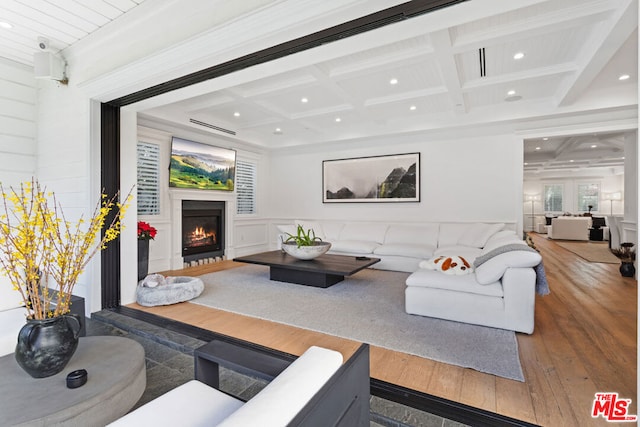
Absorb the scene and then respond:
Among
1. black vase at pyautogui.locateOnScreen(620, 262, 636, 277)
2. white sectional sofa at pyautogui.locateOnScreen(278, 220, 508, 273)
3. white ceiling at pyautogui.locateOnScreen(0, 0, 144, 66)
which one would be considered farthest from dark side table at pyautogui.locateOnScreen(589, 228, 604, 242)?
white ceiling at pyautogui.locateOnScreen(0, 0, 144, 66)

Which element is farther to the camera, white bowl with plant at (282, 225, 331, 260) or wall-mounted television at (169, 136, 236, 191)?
wall-mounted television at (169, 136, 236, 191)

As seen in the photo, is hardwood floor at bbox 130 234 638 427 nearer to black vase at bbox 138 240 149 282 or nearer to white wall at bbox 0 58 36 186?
black vase at bbox 138 240 149 282

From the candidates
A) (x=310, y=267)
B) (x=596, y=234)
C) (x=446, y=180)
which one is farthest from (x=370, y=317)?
(x=596, y=234)

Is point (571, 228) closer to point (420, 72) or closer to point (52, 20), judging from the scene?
point (420, 72)

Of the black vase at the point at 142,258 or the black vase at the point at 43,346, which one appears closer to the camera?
the black vase at the point at 43,346

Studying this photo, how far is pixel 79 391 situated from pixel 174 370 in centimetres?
83

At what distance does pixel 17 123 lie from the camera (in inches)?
132

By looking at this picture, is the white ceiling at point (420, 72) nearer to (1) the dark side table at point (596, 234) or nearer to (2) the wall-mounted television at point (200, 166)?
(2) the wall-mounted television at point (200, 166)

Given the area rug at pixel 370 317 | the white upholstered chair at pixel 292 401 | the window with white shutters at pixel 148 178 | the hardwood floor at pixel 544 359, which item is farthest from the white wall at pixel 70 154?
the white upholstered chair at pixel 292 401

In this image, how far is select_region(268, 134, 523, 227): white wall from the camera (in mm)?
5152

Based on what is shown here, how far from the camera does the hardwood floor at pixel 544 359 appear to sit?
5.31ft

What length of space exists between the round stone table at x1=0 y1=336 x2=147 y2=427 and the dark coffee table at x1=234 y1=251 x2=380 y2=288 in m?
2.24

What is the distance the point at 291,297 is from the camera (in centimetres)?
351

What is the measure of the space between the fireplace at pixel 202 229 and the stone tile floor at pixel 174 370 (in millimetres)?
2590
